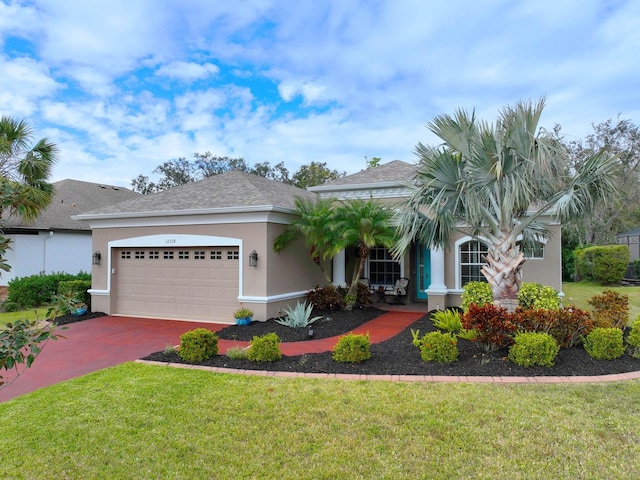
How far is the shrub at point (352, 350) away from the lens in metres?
6.49

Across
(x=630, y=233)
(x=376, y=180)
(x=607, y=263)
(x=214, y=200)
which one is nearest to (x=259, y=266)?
(x=214, y=200)

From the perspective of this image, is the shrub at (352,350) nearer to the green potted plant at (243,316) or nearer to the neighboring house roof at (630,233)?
the green potted plant at (243,316)

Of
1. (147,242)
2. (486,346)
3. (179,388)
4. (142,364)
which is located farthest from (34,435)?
(147,242)

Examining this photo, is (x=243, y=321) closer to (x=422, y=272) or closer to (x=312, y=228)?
(x=312, y=228)

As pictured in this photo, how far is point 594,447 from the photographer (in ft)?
12.6

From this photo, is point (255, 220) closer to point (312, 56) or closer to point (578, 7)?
point (312, 56)

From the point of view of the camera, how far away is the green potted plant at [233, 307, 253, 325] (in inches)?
396

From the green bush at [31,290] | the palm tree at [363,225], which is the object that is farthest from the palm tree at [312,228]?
the green bush at [31,290]

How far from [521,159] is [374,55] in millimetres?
6554

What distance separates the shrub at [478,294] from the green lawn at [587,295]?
542 cm

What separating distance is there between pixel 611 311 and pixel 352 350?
5897 millimetres

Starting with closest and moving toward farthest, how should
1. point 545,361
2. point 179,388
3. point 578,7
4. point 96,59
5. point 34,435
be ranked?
point 34,435 → point 179,388 → point 545,361 → point 578,7 → point 96,59

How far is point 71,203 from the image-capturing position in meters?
20.7

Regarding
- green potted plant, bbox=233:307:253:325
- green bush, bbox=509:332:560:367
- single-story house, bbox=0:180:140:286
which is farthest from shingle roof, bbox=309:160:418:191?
single-story house, bbox=0:180:140:286
